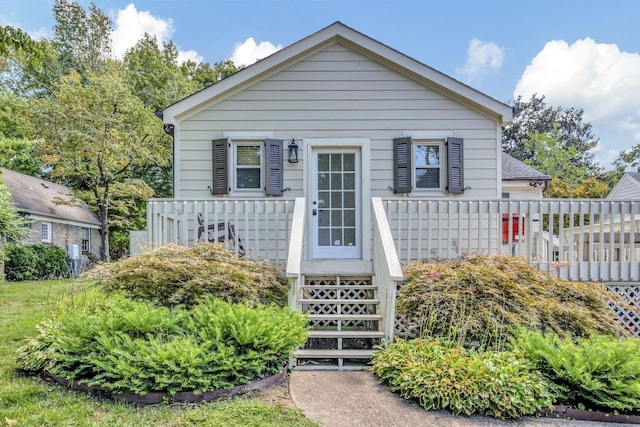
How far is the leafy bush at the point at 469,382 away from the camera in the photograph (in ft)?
9.71

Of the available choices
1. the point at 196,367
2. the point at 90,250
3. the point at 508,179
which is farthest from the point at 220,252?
the point at 90,250

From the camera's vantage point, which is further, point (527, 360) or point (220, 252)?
point (220, 252)

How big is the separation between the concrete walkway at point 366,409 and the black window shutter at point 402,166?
375cm

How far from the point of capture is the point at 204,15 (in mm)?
12977

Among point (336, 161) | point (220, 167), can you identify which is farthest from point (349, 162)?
point (220, 167)

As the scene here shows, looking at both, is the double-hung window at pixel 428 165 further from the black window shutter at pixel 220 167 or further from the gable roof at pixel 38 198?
the gable roof at pixel 38 198

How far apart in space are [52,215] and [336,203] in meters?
14.3

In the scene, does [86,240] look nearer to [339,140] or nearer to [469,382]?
[339,140]

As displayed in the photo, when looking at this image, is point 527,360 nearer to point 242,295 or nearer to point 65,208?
point 242,295

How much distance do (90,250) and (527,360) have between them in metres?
21.1

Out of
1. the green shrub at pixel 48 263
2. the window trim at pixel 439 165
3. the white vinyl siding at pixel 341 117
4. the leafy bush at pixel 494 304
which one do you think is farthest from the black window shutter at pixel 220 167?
the green shrub at pixel 48 263

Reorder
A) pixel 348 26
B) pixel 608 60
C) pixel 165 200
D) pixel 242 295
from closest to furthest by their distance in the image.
Answer: pixel 242 295
pixel 165 200
pixel 348 26
pixel 608 60

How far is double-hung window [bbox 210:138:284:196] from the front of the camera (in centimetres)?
656

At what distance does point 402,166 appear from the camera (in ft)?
21.6
